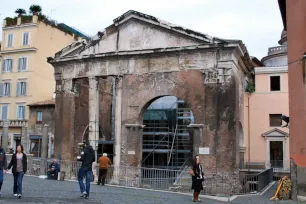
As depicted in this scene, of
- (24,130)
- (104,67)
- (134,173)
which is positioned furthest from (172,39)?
(24,130)

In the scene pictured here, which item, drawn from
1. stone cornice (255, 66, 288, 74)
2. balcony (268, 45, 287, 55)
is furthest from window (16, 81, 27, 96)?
balcony (268, 45, 287, 55)

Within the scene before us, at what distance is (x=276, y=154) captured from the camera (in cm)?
2789

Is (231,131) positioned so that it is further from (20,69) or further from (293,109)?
(20,69)

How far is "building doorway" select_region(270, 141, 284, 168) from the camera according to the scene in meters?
27.4

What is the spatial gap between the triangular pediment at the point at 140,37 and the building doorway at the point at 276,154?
12094 mm

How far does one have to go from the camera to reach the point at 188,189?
57.8 feet

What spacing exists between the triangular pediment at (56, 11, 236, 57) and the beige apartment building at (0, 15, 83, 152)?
1437cm

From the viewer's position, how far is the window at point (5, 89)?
119 feet

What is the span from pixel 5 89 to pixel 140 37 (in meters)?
20.5

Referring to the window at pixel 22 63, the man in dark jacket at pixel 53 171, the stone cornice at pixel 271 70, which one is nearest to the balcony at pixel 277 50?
the stone cornice at pixel 271 70

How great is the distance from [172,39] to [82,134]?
724 cm

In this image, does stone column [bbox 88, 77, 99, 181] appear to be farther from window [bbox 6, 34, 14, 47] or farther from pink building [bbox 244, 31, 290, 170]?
window [bbox 6, 34, 14, 47]

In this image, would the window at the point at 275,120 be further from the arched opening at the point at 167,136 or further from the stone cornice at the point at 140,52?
the stone cornice at the point at 140,52

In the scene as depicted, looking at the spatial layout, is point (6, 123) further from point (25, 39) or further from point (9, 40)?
point (9, 40)
